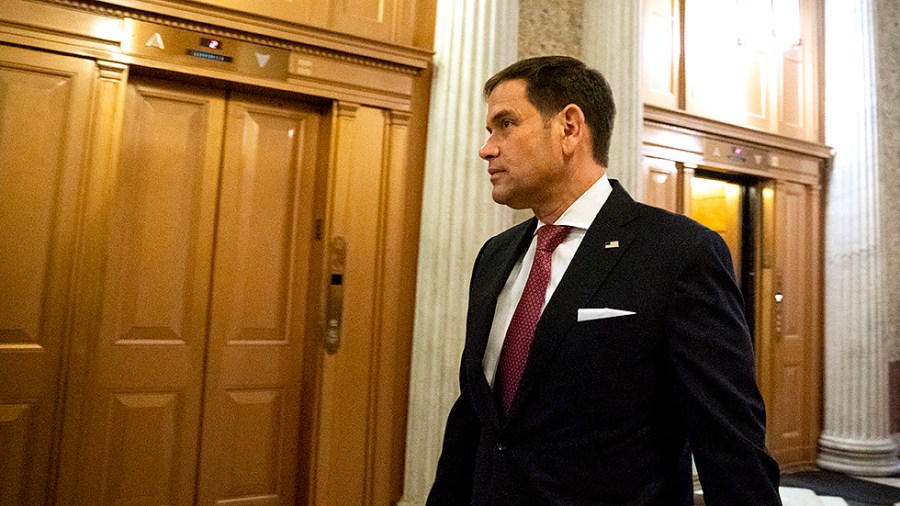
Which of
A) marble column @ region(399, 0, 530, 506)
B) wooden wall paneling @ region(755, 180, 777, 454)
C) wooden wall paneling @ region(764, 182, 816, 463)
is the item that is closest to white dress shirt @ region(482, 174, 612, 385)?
marble column @ region(399, 0, 530, 506)

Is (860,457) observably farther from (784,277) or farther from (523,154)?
(523,154)

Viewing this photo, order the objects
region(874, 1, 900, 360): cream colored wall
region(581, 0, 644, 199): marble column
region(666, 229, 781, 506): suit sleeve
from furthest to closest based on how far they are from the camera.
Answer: region(874, 1, 900, 360): cream colored wall < region(581, 0, 644, 199): marble column < region(666, 229, 781, 506): suit sleeve

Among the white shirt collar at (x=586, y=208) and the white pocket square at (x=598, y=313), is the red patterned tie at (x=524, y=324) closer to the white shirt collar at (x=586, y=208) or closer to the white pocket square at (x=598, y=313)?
the white shirt collar at (x=586, y=208)

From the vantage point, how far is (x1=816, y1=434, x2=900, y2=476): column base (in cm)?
474

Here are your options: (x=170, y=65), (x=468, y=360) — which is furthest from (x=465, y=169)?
(x=468, y=360)

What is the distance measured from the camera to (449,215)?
3.11 metres

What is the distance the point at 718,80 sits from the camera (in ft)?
15.2

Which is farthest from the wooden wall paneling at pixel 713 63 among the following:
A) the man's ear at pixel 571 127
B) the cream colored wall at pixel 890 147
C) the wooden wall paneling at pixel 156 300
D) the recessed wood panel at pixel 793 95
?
the man's ear at pixel 571 127

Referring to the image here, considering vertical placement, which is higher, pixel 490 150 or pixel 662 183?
pixel 662 183

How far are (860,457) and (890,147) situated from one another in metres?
2.65

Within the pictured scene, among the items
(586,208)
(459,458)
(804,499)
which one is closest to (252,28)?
(586,208)

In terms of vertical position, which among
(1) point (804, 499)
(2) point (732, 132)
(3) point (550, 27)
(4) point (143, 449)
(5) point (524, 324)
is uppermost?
(3) point (550, 27)

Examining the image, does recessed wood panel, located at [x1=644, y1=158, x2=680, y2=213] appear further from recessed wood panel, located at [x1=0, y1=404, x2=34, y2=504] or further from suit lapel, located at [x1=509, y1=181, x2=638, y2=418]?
recessed wood panel, located at [x1=0, y1=404, x2=34, y2=504]

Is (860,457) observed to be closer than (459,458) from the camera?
No
